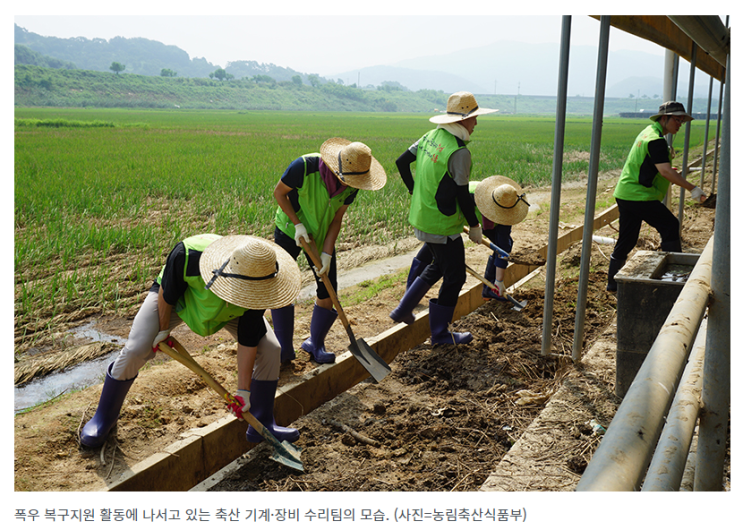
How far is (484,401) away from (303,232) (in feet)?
5.46

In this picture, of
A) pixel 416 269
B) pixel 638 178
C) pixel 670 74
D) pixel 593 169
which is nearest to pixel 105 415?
pixel 416 269

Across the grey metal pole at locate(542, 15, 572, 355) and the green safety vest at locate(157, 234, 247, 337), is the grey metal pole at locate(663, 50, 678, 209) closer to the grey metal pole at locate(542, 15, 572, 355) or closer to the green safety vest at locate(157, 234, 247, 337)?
the grey metal pole at locate(542, 15, 572, 355)

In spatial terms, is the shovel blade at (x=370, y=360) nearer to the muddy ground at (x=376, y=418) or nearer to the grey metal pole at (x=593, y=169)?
the muddy ground at (x=376, y=418)

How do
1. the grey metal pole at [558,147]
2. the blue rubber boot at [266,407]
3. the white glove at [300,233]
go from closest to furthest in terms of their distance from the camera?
the blue rubber boot at [266,407]
the grey metal pole at [558,147]
the white glove at [300,233]

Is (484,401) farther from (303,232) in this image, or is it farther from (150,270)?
(150,270)

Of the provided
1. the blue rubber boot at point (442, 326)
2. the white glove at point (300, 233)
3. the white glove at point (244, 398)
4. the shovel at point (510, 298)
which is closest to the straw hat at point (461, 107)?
the white glove at point (300, 233)

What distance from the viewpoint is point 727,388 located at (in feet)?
5.22

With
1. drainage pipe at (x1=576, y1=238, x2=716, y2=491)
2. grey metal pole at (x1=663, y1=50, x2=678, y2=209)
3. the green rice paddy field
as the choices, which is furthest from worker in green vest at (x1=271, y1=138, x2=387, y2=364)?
grey metal pole at (x1=663, y1=50, x2=678, y2=209)

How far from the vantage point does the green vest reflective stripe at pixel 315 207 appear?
12.5 feet

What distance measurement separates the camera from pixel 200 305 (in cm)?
275

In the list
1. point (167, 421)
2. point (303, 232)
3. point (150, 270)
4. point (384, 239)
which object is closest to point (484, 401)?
point (303, 232)

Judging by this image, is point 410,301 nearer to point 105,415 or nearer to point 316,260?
point 316,260

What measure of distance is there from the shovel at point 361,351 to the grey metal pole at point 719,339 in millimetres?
2427

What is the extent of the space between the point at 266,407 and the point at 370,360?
1.03 m
